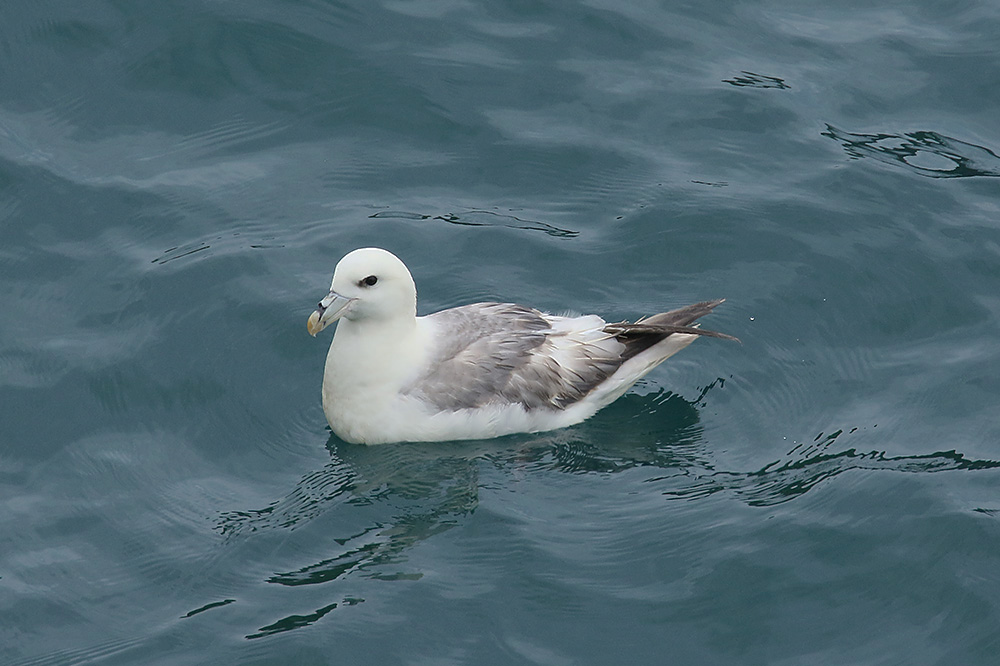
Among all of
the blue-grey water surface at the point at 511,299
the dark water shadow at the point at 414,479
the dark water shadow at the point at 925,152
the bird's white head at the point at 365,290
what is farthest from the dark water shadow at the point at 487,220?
the dark water shadow at the point at 925,152

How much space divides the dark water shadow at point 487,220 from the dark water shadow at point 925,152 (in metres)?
2.42

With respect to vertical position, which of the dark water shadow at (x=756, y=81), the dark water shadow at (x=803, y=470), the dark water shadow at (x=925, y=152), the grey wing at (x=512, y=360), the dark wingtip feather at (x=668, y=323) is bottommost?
the dark water shadow at (x=803, y=470)

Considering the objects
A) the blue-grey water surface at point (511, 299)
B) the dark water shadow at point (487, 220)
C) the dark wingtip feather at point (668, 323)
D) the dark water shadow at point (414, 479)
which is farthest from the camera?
the dark water shadow at point (487, 220)

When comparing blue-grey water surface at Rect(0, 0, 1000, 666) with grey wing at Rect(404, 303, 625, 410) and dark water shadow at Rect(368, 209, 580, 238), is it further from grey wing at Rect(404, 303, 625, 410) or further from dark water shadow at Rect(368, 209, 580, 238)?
grey wing at Rect(404, 303, 625, 410)

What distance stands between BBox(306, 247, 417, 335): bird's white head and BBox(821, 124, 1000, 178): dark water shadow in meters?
4.26

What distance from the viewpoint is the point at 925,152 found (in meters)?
Answer: 10.4

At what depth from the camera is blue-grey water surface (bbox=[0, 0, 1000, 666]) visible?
6.81 meters

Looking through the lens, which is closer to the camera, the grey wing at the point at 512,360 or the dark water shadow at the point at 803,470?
the dark water shadow at the point at 803,470

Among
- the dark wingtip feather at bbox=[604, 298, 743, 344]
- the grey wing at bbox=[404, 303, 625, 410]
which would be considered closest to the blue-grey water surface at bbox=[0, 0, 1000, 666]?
the grey wing at bbox=[404, 303, 625, 410]

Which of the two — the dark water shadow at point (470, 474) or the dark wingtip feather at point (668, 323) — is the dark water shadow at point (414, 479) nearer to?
the dark water shadow at point (470, 474)

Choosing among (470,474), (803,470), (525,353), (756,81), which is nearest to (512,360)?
(525,353)

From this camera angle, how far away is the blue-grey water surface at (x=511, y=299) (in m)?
6.81

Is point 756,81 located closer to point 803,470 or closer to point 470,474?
point 803,470

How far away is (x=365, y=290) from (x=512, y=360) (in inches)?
39.8
